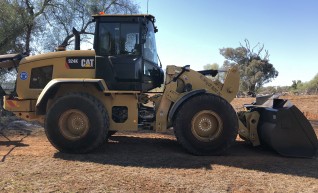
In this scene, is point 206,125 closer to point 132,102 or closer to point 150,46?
point 132,102

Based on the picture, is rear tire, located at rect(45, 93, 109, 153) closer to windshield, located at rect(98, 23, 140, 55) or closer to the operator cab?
the operator cab

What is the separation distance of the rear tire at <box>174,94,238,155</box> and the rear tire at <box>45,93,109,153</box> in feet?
5.04

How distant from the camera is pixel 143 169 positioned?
6.50m

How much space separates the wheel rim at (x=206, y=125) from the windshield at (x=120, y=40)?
6.01 ft

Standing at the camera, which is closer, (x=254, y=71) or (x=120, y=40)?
(x=120, y=40)

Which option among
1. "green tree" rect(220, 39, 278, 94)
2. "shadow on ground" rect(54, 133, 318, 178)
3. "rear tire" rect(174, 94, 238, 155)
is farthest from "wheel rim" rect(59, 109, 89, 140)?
"green tree" rect(220, 39, 278, 94)

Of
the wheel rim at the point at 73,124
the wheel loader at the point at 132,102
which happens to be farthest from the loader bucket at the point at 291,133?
the wheel rim at the point at 73,124

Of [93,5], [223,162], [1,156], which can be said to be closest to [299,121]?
[223,162]

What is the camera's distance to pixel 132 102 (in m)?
7.85

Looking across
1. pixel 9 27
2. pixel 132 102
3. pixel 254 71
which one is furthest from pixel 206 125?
pixel 254 71

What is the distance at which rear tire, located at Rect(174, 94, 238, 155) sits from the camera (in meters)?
7.47

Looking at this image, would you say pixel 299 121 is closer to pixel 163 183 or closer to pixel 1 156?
pixel 163 183

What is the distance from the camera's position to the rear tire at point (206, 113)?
7.47m

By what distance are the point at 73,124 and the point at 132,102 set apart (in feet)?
4.18
